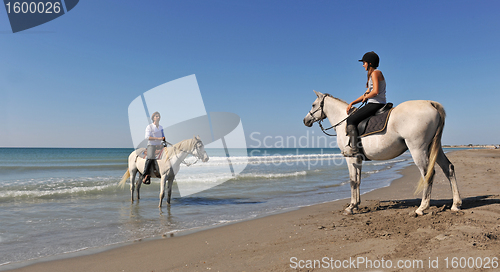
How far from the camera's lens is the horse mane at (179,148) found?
25.3ft

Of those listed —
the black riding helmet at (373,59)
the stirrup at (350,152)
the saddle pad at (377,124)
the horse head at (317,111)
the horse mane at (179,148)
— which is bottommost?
the stirrup at (350,152)

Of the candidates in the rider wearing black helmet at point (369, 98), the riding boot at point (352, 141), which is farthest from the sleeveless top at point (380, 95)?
the riding boot at point (352, 141)

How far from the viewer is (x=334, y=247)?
3.26 m

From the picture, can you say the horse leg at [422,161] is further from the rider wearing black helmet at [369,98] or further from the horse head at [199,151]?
the horse head at [199,151]

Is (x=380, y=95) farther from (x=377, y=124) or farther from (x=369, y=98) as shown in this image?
(x=377, y=124)

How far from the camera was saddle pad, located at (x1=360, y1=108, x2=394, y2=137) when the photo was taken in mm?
4699

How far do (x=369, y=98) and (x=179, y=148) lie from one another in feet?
17.8

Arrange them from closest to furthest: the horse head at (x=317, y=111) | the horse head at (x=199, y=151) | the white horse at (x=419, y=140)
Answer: the white horse at (x=419, y=140)
the horse head at (x=317, y=111)
the horse head at (x=199, y=151)

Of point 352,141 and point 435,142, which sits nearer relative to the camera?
point 435,142

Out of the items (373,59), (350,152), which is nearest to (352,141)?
(350,152)

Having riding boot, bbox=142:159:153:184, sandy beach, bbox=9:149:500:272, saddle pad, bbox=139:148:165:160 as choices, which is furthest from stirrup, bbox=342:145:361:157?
riding boot, bbox=142:159:153:184

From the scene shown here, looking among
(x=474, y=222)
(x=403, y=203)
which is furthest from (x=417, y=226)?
(x=403, y=203)

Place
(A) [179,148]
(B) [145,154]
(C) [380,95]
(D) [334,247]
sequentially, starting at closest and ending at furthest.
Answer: (D) [334,247]
(C) [380,95]
(A) [179,148]
(B) [145,154]

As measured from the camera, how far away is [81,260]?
12.1 feet
